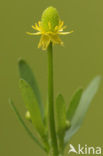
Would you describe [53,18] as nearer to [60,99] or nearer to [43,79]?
[60,99]

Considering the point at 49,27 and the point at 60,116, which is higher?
the point at 49,27

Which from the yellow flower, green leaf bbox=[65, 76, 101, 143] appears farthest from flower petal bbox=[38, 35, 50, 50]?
green leaf bbox=[65, 76, 101, 143]

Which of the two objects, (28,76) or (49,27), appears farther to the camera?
(28,76)

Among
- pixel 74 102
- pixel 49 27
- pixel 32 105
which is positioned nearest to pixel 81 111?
pixel 74 102

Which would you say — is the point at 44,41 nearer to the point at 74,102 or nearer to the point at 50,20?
the point at 50,20

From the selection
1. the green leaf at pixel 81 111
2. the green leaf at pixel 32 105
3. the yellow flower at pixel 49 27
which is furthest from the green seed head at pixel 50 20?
the green leaf at pixel 81 111

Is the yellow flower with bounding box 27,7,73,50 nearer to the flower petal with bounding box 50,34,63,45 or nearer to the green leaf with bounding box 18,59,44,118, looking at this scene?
the flower petal with bounding box 50,34,63,45
